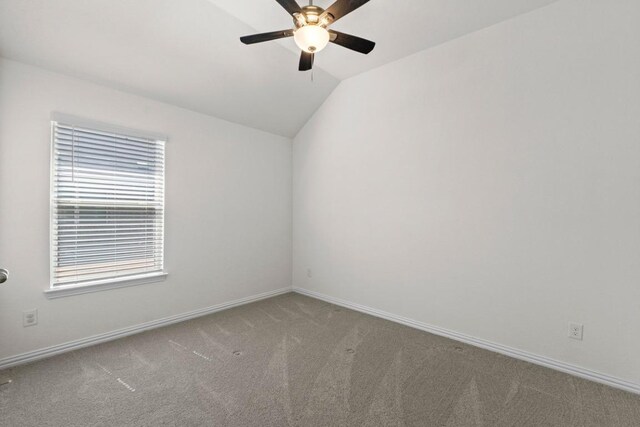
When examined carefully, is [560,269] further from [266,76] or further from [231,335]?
[266,76]

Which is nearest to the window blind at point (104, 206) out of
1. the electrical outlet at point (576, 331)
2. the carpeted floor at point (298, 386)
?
the carpeted floor at point (298, 386)

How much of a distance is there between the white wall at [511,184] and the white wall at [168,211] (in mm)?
1183

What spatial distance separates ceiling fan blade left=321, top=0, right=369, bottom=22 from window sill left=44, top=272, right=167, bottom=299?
286cm

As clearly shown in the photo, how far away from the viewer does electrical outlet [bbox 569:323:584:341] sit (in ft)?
7.38

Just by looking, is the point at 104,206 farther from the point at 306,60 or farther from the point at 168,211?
the point at 306,60

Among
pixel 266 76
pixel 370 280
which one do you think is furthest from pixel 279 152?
pixel 370 280

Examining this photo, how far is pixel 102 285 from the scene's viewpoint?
2.70 metres

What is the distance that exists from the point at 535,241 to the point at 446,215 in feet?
2.46

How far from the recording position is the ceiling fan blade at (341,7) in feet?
5.81

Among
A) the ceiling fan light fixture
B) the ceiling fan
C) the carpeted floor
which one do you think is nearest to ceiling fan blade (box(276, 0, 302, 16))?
the ceiling fan

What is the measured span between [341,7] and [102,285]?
3.02 meters

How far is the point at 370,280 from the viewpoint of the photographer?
3.52 metres

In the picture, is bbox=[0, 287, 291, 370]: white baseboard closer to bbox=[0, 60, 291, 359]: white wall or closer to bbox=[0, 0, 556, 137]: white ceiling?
bbox=[0, 60, 291, 359]: white wall

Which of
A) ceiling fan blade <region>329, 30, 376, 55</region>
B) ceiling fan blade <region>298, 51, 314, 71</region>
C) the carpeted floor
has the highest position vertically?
ceiling fan blade <region>298, 51, 314, 71</region>
